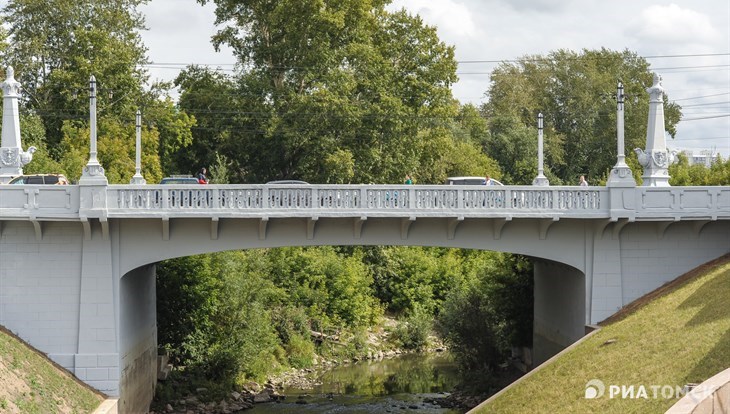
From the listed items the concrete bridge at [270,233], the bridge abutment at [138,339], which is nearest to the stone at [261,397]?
Result: the bridge abutment at [138,339]

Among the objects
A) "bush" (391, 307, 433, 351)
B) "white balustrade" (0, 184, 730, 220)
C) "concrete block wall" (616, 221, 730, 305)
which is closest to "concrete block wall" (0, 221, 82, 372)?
"white balustrade" (0, 184, 730, 220)

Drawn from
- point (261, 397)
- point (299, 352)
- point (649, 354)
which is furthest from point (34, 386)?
point (299, 352)

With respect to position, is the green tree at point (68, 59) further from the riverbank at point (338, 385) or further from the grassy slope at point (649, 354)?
the grassy slope at point (649, 354)

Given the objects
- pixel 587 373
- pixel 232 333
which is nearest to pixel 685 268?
pixel 587 373

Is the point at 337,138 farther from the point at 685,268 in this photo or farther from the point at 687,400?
the point at 687,400

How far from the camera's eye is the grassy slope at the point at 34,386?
31031mm

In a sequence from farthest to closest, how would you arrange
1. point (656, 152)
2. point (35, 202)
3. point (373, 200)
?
point (656, 152)
point (373, 200)
point (35, 202)

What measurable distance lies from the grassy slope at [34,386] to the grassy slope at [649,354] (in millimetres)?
12971

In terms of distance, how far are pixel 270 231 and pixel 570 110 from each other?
57.7 meters

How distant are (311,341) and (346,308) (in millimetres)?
4477

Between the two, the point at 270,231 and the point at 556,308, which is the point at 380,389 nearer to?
the point at 556,308

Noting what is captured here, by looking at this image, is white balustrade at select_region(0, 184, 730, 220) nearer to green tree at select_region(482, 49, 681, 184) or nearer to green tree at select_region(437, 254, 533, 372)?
green tree at select_region(437, 254, 533, 372)

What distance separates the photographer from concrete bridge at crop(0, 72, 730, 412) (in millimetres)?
36062

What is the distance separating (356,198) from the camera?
3694cm
